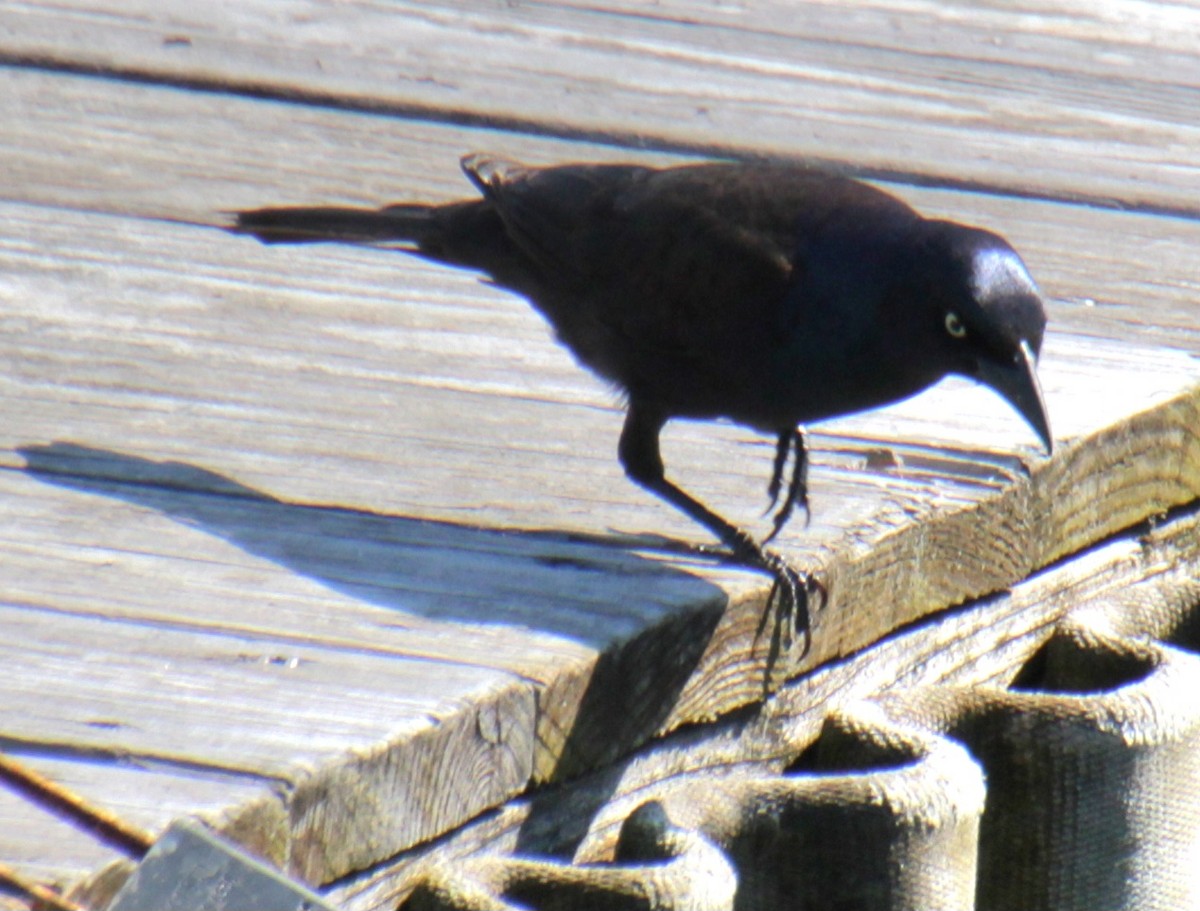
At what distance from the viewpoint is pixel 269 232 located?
3.65 m

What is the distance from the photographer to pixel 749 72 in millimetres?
5301

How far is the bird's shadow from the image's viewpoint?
2.31 meters

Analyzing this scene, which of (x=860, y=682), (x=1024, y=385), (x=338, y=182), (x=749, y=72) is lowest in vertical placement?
(x=860, y=682)

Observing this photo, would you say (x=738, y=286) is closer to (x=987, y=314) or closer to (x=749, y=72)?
(x=987, y=314)

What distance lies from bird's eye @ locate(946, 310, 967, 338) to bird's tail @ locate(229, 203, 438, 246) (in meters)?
1.12

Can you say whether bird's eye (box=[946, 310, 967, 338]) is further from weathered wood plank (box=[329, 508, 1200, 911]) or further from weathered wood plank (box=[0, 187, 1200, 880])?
weathered wood plank (box=[329, 508, 1200, 911])

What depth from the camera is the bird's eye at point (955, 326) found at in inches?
115

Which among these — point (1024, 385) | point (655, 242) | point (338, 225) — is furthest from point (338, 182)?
point (1024, 385)

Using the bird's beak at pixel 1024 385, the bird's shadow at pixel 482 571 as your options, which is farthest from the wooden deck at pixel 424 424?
the bird's beak at pixel 1024 385

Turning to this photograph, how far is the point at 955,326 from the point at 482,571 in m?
0.86

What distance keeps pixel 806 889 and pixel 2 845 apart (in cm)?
115

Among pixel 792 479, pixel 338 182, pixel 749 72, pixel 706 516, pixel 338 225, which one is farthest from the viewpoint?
pixel 749 72

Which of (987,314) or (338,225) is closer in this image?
(987,314)

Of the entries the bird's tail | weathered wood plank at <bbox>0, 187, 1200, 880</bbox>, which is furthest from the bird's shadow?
the bird's tail
